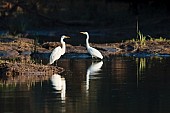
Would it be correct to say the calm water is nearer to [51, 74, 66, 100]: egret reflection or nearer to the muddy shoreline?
[51, 74, 66, 100]: egret reflection

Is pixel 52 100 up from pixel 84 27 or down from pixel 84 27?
down

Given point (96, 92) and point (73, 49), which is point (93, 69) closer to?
point (96, 92)

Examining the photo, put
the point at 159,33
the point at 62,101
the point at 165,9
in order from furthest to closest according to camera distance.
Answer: the point at 165,9 < the point at 159,33 < the point at 62,101

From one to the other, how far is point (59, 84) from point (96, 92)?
195 cm

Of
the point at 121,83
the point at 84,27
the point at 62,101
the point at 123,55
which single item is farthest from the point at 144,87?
the point at 84,27

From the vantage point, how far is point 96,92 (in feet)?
58.4

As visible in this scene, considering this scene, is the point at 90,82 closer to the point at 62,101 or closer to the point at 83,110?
the point at 62,101

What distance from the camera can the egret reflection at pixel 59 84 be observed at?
18.1 m

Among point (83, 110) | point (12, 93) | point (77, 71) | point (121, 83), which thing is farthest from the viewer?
point (77, 71)

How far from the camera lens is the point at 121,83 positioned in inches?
768

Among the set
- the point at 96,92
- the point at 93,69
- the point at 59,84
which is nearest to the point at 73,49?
the point at 93,69

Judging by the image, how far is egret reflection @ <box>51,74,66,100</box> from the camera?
18094 mm

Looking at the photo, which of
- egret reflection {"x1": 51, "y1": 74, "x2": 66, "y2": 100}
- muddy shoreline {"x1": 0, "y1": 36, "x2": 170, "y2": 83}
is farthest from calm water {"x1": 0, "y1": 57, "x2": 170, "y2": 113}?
muddy shoreline {"x1": 0, "y1": 36, "x2": 170, "y2": 83}

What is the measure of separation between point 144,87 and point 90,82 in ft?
6.13
